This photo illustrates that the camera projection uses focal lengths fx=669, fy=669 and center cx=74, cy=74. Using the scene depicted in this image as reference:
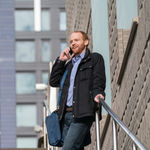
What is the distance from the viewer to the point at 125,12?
1001 centimetres

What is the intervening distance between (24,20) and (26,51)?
5.60 meters

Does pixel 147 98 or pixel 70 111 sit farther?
pixel 147 98

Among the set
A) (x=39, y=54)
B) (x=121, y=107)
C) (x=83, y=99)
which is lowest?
(x=39, y=54)

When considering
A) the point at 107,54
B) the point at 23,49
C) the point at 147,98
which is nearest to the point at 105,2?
the point at 107,54

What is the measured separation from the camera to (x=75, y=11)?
18.1 metres

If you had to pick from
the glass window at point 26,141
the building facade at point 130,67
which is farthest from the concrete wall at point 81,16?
the glass window at point 26,141

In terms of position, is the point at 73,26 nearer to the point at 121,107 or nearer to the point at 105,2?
the point at 105,2

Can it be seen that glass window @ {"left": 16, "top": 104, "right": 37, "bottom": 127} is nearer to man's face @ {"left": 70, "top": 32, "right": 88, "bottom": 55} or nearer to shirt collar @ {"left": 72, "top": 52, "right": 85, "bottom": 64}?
shirt collar @ {"left": 72, "top": 52, "right": 85, "bottom": 64}

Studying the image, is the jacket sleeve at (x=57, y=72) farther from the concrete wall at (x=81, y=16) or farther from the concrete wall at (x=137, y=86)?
the concrete wall at (x=81, y=16)

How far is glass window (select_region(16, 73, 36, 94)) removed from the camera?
263 ft

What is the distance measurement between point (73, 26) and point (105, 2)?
6294 mm

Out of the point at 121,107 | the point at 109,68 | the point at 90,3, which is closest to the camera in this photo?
the point at 121,107

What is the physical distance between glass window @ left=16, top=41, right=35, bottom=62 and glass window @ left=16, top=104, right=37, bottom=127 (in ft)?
18.5

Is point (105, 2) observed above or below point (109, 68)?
above
